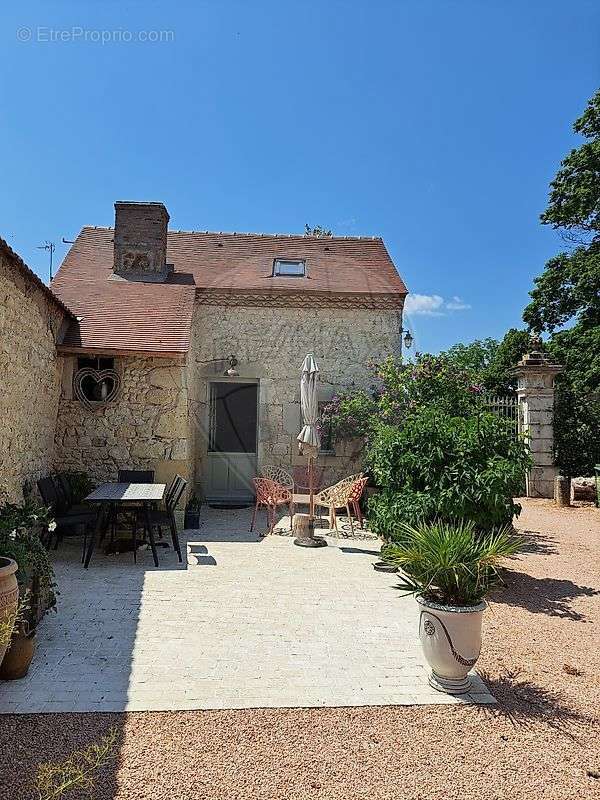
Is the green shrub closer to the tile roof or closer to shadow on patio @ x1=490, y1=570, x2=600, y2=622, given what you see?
shadow on patio @ x1=490, y1=570, x2=600, y2=622

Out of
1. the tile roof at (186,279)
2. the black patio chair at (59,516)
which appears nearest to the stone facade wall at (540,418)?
the tile roof at (186,279)

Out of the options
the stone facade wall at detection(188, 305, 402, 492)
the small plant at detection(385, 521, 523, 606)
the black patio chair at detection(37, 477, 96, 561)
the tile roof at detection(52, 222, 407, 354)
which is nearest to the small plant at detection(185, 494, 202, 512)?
the stone facade wall at detection(188, 305, 402, 492)

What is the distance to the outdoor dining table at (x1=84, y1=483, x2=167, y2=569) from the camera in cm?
604

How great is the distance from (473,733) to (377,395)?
7690 mm

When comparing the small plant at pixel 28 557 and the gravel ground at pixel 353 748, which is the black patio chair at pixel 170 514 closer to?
the small plant at pixel 28 557

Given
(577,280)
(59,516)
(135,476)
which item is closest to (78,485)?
(135,476)

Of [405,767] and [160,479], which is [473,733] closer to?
[405,767]

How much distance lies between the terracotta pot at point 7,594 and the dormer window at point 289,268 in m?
9.08

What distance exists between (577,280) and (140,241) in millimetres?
13542

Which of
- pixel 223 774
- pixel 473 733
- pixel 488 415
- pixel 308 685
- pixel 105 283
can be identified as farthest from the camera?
pixel 105 283

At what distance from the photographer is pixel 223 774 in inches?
103

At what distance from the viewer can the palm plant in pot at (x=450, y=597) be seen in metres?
3.42

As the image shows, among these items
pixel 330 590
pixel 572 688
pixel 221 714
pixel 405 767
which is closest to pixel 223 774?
pixel 221 714

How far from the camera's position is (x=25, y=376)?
Answer: 21.7ft
